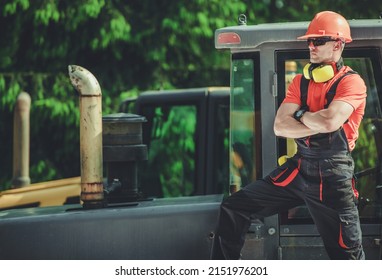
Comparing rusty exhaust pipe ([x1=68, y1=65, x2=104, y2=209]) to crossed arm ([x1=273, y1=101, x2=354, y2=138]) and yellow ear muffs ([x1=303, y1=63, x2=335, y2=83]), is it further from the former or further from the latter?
yellow ear muffs ([x1=303, y1=63, x2=335, y2=83])

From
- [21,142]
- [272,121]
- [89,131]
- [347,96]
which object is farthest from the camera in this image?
[21,142]

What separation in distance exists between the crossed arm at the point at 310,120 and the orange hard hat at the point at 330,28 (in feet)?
0.96

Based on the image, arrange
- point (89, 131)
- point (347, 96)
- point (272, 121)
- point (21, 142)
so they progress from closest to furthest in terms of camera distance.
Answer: point (347, 96) < point (272, 121) < point (89, 131) < point (21, 142)

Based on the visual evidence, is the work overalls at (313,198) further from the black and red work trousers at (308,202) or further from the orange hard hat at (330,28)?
the orange hard hat at (330,28)

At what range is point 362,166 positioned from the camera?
4.07 m

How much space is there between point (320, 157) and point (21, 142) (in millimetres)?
3418

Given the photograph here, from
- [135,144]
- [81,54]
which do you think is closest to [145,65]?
[81,54]

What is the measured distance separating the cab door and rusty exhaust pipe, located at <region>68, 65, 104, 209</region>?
2.73ft

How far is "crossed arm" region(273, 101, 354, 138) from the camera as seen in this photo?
3789 millimetres

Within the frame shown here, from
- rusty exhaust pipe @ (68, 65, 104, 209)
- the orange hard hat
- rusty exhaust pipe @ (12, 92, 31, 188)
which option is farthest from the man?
rusty exhaust pipe @ (12, 92, 31, 188)

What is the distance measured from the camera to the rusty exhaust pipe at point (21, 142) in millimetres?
6767

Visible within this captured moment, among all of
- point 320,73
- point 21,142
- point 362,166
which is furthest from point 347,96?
point 21,142

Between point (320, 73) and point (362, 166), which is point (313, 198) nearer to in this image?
point (362, 166)

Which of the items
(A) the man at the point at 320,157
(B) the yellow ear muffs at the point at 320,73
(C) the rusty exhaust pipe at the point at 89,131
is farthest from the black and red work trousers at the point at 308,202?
(C) the rusty exhaust pipe at the point at 89,131
